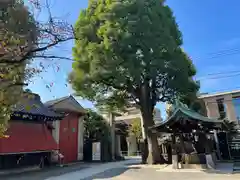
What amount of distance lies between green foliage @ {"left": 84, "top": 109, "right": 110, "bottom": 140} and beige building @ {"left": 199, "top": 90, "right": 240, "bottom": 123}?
1033 centimetres

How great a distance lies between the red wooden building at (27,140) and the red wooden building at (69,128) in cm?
157

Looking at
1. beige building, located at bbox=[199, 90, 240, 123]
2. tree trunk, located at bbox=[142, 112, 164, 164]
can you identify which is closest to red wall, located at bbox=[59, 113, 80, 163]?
tree trunk, located at bbox=[142, 112, 164, 164]

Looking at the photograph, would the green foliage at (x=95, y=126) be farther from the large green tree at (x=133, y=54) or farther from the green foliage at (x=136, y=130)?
the green foliage at (x=136, y=130)

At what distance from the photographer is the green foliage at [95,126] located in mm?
17719

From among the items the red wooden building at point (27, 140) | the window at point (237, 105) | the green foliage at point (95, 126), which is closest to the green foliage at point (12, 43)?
the red wooden building at point (27, 140)

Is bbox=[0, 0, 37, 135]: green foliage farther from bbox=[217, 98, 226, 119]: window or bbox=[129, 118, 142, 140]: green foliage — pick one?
bbox=[217, 98, 226, 119]: window

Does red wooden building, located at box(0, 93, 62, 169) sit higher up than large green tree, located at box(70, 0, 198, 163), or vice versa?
large green tree, located at box(70, 0, 198, 163)

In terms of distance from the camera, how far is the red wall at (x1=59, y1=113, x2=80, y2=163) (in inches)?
613

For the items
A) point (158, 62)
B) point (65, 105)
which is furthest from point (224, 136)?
point (65, 105)

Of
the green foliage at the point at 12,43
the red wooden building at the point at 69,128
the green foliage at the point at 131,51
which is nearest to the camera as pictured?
the green foliage at the point at 12,43

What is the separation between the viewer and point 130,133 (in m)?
25.0

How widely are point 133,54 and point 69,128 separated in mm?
8304

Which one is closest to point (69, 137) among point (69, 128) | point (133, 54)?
point (69, 128)

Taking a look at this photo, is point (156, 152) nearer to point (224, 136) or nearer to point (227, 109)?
point (224, 136)
